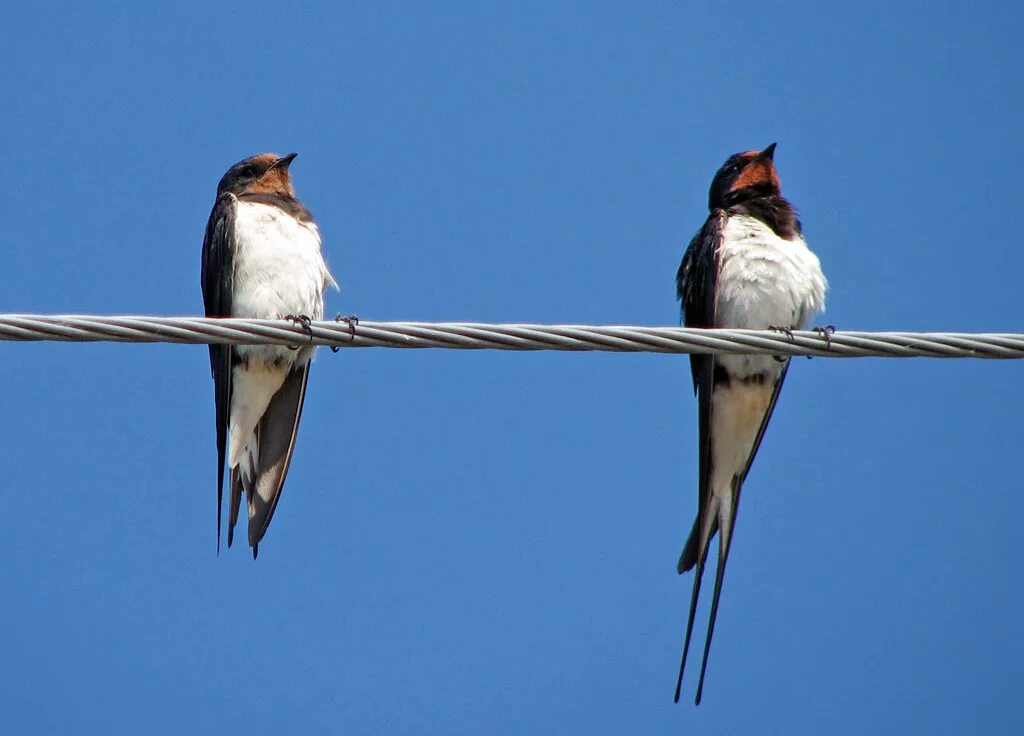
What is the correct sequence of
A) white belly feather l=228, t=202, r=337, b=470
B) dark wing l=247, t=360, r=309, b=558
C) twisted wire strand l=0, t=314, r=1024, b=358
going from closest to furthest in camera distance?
twisted wire strand l=0, t=314, r=1024, b=358
dark wing l=247, t=360, r=309, b=558
white belly feather l=228, t=202, r=337, b=470

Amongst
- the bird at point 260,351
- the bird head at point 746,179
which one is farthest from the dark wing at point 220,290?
the bird head at point 746,179

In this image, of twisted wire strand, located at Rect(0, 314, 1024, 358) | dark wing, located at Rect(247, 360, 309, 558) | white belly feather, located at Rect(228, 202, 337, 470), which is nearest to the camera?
twisted wire strand, located at Rect(0, 314, 1024, 358)

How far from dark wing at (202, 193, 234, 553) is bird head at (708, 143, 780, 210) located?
8.00ft

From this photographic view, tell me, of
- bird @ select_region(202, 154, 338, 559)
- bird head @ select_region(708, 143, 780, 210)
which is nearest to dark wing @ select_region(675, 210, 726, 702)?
bird head @ select_region(708, 143, 780, 210)

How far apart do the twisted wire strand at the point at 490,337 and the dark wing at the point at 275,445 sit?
212cm

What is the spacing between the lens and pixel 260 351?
22.2ft

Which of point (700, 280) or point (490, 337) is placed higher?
point (700, 280)

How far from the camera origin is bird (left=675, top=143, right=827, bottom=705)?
22.1ft

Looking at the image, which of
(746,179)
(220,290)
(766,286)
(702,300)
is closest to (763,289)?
(766,286)

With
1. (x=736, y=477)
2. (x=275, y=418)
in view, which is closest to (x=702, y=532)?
(x=736, y=477)

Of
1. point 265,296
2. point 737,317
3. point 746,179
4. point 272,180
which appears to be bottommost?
point 265,296

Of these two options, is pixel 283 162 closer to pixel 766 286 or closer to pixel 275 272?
pixel 275 272

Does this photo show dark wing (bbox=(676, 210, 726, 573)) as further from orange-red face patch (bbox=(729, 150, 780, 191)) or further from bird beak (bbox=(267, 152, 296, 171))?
bird beak (bbox=(267, 152, 296, 171))

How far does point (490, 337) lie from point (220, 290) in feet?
9.03
